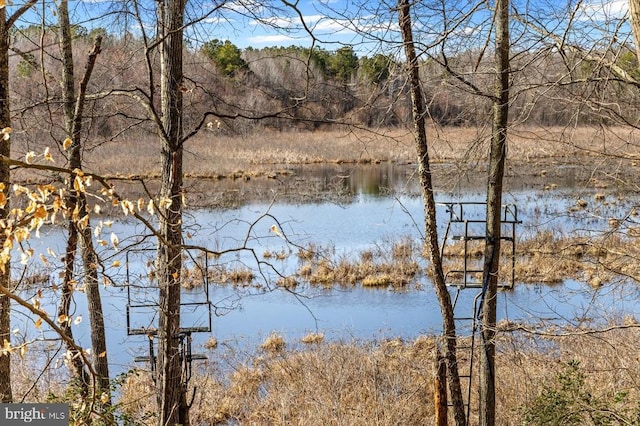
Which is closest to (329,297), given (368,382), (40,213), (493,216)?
(368,382)

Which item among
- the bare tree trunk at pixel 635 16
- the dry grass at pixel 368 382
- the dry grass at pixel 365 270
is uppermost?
the bare tree trunk at pixel 635 16

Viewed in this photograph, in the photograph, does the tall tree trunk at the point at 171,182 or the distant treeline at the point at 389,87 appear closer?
the tall tree trunk at the point at 171,182

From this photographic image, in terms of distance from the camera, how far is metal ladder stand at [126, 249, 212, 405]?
18.6ft

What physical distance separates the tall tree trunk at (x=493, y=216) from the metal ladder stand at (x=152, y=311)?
2677 mm

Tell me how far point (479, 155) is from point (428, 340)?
483cm

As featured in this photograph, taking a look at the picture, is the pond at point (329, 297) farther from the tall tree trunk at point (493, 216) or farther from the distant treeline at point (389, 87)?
the distant treeline at point (389, 87)

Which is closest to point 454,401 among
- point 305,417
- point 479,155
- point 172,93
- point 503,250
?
point 305,417

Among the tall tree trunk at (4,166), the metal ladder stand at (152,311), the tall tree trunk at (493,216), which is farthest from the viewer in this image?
the tall tree trunk at (493,216)

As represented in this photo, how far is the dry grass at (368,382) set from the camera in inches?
324

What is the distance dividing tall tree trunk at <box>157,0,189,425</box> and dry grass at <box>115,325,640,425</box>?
2310mm

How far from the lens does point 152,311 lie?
667cm

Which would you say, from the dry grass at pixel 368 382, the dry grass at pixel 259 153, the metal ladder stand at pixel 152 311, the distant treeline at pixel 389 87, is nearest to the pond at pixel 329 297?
the metal ladder stand at pixel 152 311

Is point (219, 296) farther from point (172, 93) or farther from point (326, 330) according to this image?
point (172, 93)

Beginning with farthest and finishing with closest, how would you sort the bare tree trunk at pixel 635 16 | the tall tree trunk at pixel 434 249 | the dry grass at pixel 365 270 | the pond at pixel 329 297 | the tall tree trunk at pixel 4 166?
the dry grass at pixel 365 270, the pond at pixel 329 297, the tall tree trunk at pixel 434 249, the tall tree trunk at pixel 4 166, the bare tree trunk at pixel 635 16
